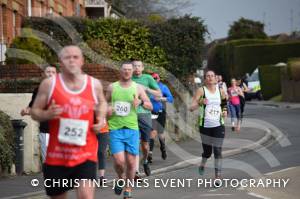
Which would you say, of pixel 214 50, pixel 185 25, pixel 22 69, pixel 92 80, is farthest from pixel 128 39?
pixel 214 50

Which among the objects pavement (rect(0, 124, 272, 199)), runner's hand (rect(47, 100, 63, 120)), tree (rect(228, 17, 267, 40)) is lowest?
pavement (rect(0, 124, 272, 199))

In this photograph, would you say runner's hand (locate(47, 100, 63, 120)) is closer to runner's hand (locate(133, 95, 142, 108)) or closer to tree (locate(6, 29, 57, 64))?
runner's hand (locate(133, 95, 142, 108))

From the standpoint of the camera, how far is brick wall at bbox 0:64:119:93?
63.2 feet

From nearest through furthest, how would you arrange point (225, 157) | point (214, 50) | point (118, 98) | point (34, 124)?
point (118, 98) < point (34, 124) < point (225, 157) < point (214, 50)

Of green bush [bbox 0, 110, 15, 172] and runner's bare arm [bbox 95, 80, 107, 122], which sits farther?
green bush [bbox 0, 110, 15, 172]

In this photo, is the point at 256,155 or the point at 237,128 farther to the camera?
the point at 237,128

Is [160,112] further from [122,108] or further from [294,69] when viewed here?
[294,69]

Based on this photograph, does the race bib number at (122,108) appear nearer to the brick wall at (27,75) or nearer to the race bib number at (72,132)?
the race bib number at (72,132)

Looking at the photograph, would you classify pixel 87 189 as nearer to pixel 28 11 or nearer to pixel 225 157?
pixel 225 157

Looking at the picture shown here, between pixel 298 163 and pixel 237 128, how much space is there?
11.2 meters

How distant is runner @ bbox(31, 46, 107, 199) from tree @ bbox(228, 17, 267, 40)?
82874mm

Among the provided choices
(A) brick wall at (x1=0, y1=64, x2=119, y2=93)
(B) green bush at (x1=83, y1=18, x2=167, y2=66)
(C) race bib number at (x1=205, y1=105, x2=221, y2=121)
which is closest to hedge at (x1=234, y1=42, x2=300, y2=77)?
(B) green bush at (x1=83, y1=18, x2=167, y2=66)

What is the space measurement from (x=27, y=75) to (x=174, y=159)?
4.87 m

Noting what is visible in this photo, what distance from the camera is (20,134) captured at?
15.5 m
